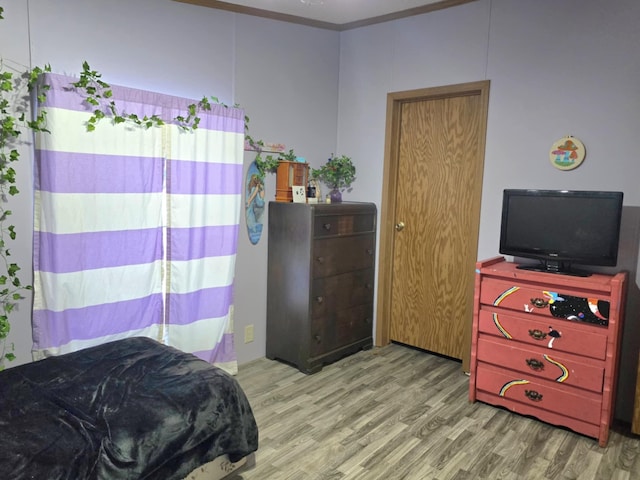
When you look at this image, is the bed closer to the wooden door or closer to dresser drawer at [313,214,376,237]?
dresser drawer at [313,214,376,237]

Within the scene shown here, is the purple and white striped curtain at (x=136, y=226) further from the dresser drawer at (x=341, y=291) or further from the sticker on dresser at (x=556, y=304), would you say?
the sticker on dresser at (x=556, y=304)

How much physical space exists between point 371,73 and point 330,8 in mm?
719

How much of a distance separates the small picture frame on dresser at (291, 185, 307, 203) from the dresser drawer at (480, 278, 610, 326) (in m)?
1.43

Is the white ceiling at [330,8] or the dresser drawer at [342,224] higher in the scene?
the white ceiling at [330,8]

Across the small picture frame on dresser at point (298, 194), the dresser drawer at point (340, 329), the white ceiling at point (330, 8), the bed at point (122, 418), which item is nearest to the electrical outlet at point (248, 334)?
the dresser drawer at point (340, 329)

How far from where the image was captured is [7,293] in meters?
2.33

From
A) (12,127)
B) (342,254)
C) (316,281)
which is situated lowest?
(316,281)

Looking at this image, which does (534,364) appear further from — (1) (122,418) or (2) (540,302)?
(1) (122,418)

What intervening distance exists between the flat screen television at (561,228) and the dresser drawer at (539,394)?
2.20 ft

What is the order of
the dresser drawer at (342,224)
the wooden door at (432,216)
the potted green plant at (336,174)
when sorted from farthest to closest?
1. the potted green plant at (336,174)
2. the wooden door at (432,216)
3. the dresser drawer at (342,224)

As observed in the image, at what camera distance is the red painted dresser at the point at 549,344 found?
2475 millimetres

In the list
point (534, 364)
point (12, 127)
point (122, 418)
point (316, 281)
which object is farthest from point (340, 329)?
point (12, 127)

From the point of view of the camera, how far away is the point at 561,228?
2.73 m

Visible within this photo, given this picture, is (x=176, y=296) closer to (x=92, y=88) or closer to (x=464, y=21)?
(x=92, y=88)
